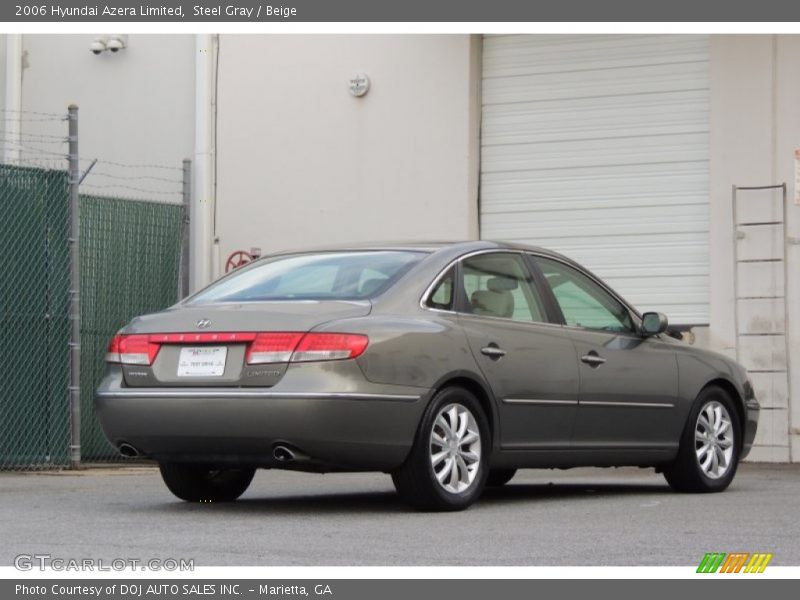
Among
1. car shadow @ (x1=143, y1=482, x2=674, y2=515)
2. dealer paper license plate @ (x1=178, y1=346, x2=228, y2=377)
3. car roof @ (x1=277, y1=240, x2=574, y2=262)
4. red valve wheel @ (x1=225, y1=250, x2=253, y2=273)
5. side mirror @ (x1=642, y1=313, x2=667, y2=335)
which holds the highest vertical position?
red valve wheel @ (x1=225, y1=250, x2=253, y2=273)

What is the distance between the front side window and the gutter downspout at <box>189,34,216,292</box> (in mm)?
9471

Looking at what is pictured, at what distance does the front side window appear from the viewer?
10.3 m

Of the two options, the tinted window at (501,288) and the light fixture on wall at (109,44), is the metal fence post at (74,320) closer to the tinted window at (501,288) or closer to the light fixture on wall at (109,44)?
the light fixture on wall at (109,44)

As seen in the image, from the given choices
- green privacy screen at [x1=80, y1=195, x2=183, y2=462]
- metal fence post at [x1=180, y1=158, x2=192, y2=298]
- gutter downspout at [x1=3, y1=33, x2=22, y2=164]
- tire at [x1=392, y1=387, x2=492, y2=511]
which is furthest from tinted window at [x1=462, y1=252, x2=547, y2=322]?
gutter downspout at [x1=3, y1=33, x2=22, y2=164]

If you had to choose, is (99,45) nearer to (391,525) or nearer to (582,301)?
(582,301)

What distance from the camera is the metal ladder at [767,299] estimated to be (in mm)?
16844

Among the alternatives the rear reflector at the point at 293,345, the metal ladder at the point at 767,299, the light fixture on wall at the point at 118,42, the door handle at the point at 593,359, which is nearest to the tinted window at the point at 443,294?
the rear reflector at the point at 293,345

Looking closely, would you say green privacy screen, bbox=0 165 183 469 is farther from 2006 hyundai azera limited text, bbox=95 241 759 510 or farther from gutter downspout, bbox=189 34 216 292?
2006 hyundai azera limited text, bbox=95 241 759 510

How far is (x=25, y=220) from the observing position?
15078 mm

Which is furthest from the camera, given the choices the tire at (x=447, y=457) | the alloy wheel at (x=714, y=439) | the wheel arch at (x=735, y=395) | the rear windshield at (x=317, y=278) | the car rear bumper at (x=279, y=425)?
the wheel arch at (x=735, y=395)

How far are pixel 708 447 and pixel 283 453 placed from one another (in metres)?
3.64
